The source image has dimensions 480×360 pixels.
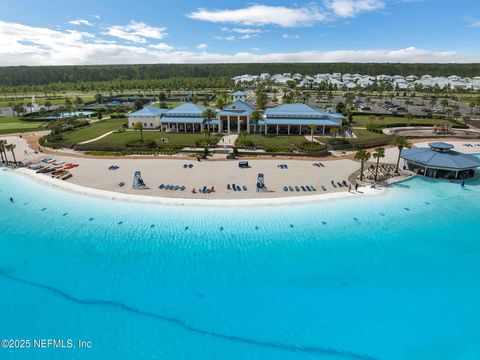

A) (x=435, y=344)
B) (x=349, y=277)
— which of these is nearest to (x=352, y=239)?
(x=349, y=277)

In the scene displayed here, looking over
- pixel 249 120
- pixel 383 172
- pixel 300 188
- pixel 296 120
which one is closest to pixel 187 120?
pixel 249 120

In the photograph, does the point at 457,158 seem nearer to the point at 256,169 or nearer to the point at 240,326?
the point at 256,169

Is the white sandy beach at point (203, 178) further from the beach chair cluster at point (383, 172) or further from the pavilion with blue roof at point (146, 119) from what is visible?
the pavilion with blue roof at point (146, 119)

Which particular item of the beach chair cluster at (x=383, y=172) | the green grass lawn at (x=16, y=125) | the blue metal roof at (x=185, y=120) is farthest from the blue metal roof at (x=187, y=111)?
the beach chair cluster at (x=383, y=172)

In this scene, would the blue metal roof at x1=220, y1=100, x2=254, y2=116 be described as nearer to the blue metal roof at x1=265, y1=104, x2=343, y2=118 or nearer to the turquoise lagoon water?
the blue metal roof at x1=265, y1=104, x2=343, y2=118

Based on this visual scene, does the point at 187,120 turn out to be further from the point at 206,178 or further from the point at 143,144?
the point at 206,178
